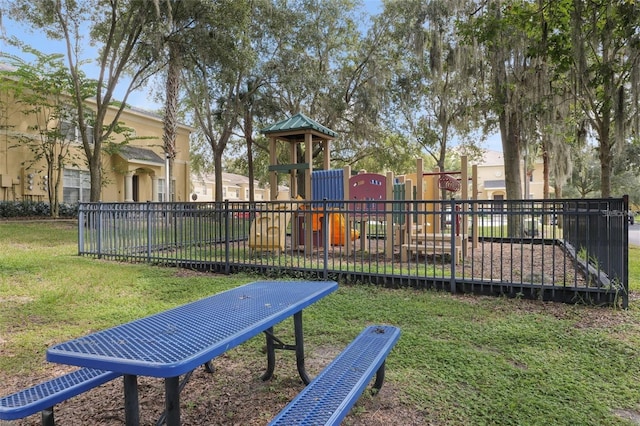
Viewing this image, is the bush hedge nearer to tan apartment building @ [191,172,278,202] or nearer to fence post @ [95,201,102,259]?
fence post @ [95,201,102,259]

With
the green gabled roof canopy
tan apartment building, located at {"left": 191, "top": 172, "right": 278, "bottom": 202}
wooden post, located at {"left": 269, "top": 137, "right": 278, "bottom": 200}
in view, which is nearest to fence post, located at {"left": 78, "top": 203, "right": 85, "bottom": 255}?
wooden post, located at {"left": 269, "top": 137, "right": 278, "bottom": 200}

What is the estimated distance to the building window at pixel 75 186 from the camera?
21.2m

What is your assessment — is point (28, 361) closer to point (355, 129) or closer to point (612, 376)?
point (612, 376)

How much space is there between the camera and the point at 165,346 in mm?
1736

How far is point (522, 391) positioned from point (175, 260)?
6.85m

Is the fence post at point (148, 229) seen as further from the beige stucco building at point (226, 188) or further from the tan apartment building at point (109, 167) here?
the beige stucco building at point (226, 188)

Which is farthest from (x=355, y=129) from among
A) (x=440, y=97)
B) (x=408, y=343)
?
(x=408, y=343)

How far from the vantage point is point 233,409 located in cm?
270

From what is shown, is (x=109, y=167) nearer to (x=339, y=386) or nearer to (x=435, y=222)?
(x=435, y=222)

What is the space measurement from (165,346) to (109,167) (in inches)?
932

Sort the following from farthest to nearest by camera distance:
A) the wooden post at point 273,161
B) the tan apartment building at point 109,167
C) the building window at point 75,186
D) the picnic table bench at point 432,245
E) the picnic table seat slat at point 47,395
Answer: the building window at point 75,186 < the tan apartment building at point 109,167 < the wooden post at point 273,161 < the picnic table bench at point 432,245 < the picnic table seat slat at point 47,395

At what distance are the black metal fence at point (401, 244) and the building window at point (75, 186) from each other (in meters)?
14.1

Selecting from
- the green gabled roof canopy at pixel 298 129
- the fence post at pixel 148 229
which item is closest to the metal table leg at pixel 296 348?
the fence post at pixel 148 229

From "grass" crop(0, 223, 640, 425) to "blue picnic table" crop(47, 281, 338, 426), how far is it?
1.23 metres
